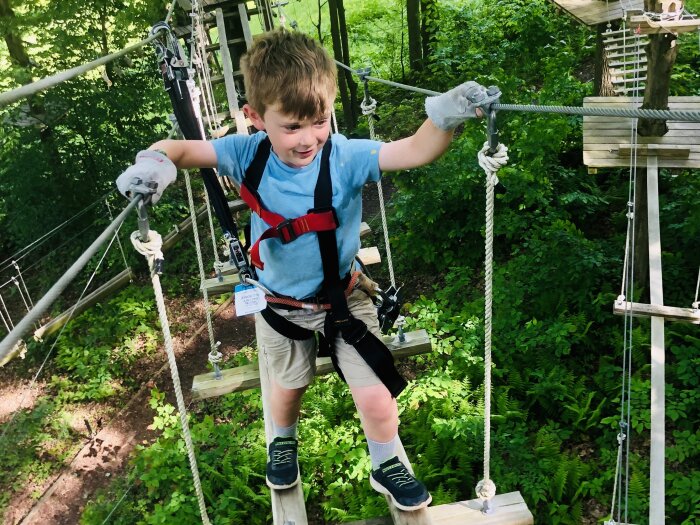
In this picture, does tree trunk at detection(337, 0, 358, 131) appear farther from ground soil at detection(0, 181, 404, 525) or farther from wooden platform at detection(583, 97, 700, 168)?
wooden platform at detection(583, 97, 700, 168)

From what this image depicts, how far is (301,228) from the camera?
1.56 metres

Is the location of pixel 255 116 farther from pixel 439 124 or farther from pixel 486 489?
pixel 486 489

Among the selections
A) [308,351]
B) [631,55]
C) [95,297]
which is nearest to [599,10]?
[631,55]

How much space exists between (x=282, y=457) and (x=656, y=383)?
69.6 inches

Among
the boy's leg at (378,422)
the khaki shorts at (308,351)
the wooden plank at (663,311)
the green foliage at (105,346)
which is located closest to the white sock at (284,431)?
the khaki shorts at (308,351)

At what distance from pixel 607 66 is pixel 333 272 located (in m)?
4.34

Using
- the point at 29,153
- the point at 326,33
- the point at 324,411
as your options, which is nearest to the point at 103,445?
the point at 324,411

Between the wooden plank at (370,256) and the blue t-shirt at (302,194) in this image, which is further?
the wooden plank at (370,256)

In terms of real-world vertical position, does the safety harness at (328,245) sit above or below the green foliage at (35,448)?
above

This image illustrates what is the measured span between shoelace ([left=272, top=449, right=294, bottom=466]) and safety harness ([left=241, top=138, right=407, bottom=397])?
0.37 metres

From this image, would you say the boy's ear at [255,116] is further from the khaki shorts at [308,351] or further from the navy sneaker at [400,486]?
the navy sneaker at [400,486]

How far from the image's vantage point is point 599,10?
4988mm

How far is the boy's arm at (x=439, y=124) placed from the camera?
Result: 1236 mm

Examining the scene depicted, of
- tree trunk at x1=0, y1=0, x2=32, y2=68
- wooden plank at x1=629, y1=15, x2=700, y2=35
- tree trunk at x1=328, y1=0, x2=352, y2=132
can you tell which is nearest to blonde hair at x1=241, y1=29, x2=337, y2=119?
Answer: wooden plank at x1=629, y1=15, x2=700, y2=35
